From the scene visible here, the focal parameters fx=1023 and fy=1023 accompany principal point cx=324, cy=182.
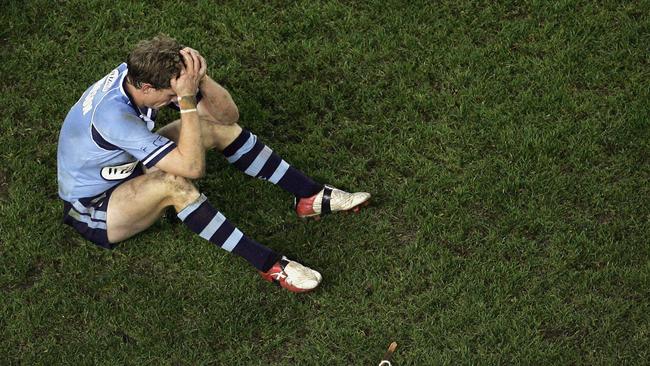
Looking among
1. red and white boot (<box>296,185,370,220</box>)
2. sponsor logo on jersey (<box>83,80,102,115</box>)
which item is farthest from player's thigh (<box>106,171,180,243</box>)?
red and white boot (<box>296,185,370,220</box>)

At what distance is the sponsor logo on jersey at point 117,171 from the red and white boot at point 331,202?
128cm

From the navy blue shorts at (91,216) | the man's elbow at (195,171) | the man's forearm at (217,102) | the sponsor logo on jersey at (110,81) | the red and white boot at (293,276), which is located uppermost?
the sponsor logo on jersey at (110,81)

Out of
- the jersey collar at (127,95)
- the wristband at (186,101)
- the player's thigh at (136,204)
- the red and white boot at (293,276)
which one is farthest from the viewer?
the red and white boot at (293,276)

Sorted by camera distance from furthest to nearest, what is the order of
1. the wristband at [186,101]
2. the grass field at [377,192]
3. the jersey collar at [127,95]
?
the grass field at [377,192], the jersey collar at [127,95], the wristband at [186,101]

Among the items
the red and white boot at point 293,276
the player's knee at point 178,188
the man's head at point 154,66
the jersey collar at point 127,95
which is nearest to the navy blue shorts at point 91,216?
the player's knee at point 178,188

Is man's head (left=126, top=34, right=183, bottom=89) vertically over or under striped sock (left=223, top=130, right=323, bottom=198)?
over

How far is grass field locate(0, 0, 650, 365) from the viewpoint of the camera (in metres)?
6.91

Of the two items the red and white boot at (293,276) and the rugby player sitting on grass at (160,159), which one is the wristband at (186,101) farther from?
the red and white boot at (293,276)

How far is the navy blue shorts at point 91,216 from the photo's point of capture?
707cm

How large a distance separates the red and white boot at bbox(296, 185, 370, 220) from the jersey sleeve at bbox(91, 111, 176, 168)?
1283 mm

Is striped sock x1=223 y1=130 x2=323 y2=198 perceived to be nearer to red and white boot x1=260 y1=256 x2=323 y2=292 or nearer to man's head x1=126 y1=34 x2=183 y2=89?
red and white boot x1=260 y1=256 x2=323 y2=292

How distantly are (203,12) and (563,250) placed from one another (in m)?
3.70

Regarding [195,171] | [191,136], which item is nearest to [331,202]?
[195,171]

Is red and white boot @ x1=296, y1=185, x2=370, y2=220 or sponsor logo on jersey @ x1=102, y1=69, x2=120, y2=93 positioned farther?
red and white boot @ x1=296, y1=185, x2=370, y2=220
